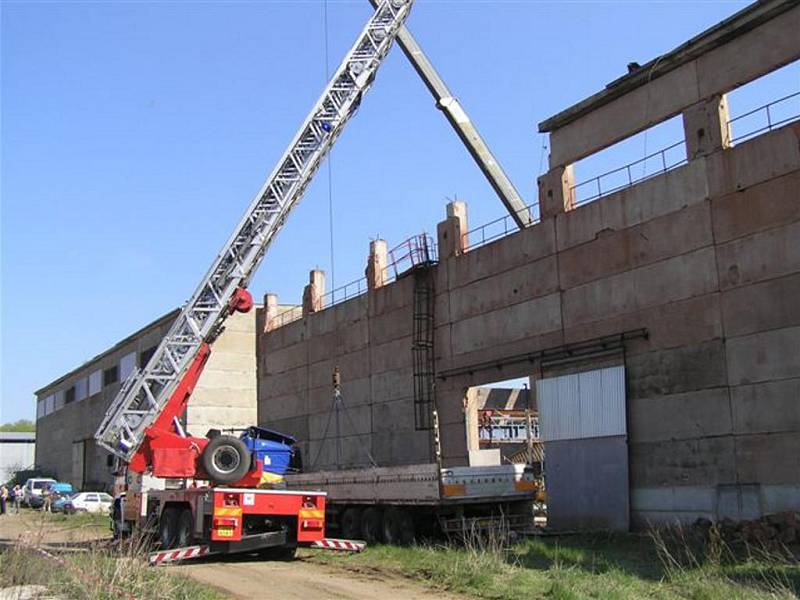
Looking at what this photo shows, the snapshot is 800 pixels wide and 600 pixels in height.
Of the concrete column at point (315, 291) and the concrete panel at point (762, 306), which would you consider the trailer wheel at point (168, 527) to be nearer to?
the concrete panel at point (762, 306)

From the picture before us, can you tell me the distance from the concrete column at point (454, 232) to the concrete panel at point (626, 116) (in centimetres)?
416

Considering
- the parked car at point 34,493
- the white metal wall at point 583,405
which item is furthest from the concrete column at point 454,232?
the parked car at point 34,493

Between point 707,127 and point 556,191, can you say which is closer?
point 707,127

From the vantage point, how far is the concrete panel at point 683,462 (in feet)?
56.5

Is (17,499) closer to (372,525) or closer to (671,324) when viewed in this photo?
(372,525)

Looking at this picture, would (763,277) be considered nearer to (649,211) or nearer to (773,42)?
(649,211)

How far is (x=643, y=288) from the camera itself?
1933 cm

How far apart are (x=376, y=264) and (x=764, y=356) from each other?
50.8ft

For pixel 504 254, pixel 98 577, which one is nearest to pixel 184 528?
pixel 98 577

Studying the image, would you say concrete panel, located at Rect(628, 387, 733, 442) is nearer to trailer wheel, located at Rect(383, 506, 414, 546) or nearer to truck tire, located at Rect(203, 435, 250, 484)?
trailer wheel, located at Rect(383, 506, 414, 546)

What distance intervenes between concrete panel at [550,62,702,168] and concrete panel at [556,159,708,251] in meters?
1.58

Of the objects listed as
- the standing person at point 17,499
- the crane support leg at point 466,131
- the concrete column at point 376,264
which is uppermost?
the crane support leg at point 466,131

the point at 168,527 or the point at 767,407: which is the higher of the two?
the point at 767,407

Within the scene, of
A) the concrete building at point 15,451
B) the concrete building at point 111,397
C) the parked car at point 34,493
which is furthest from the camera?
the concrete building at point 15,451
